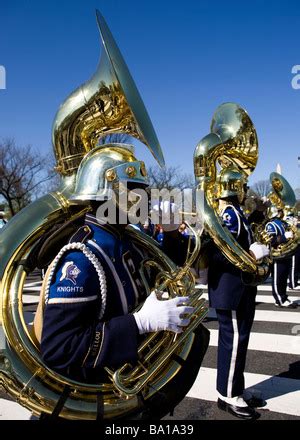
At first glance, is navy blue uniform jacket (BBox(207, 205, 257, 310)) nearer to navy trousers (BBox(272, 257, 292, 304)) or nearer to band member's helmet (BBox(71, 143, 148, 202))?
band member's helmet (BBox(71, 143, 148, 202))

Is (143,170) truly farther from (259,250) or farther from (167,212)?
(259,250)

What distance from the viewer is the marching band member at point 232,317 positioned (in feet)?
10.2

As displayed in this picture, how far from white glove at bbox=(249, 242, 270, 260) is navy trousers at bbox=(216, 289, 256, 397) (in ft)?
1.01

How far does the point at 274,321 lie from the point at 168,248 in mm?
3694

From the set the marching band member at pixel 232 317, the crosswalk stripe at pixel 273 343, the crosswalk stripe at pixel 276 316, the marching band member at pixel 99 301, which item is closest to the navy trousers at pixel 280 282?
the crosswalk stripe at pixel 276 316

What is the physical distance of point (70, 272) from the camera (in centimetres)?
167

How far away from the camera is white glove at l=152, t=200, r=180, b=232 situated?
2.88 meters

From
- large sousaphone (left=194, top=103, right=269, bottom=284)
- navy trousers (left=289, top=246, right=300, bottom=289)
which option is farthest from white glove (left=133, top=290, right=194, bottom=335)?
navy trousers (left=289, top=246, right=300, bottom=289)

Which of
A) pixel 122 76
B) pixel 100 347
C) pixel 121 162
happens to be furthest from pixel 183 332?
pixel 122 76

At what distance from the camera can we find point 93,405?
1.79 m

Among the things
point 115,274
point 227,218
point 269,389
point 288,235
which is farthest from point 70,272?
point 288,235

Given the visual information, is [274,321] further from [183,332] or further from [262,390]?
[183,332]

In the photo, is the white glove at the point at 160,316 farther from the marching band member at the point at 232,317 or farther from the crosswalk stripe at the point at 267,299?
the crosswalk stripe at the point at 267,299

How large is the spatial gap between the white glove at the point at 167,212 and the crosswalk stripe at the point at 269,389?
1.65 m
